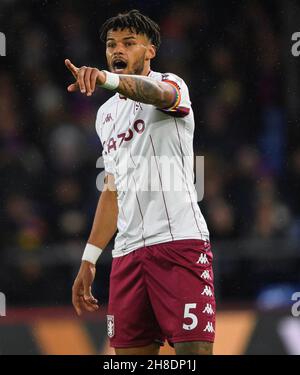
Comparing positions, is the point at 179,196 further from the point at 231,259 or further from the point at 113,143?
the point at 231,259

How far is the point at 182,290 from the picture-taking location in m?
3.85

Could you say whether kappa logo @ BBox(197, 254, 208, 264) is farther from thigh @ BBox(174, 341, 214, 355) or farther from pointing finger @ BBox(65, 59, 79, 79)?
pointing finger @ BBox(65, 59, 79, 79)

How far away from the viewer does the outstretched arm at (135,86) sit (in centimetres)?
340

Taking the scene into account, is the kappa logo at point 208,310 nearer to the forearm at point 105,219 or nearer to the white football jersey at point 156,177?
the white football jersey at point 156,177

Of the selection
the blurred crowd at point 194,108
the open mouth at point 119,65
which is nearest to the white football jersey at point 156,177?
the open mouth at point 119,65

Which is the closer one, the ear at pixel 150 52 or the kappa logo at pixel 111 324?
the kappa logo at pixel 111 324

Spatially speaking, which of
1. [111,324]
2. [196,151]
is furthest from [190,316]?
[196,151]

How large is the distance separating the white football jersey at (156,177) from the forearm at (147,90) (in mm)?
79

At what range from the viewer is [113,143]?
416 cm

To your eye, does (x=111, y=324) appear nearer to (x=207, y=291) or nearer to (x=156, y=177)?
(x=207, y=291)

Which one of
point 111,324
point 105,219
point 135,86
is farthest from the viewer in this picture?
point 105,219

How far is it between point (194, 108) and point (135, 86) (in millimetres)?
4734

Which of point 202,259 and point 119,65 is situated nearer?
point 202,259
